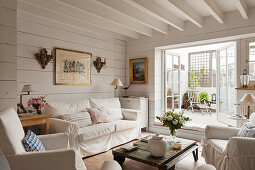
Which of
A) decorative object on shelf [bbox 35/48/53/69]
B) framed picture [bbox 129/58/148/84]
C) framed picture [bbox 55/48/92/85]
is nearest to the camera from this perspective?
decorative object on shelf [bbox 35/48/53/69]

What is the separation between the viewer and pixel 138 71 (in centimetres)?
491

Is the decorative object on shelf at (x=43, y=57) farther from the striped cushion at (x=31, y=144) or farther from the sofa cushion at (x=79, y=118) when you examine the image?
the striped cushion at (x=31, y=144)

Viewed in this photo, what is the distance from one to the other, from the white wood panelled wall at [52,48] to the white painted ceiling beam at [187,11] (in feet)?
7.14

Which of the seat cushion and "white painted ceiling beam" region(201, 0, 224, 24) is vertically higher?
"white painted ceiling beam" region(201, 0, 224, 24)

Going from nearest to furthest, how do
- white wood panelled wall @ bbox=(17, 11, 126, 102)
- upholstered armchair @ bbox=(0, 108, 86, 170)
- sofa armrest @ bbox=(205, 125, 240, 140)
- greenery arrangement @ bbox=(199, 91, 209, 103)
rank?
upholstered armchair @ bbox=(0, 108, 86, 170) < sofa armrest @ bbox=(205, 125, 240, 140) < white wood panelled wall @ bbox=(17, 11, 126, 102) < greenery arrangement @ bbox=(199, 91, 209, 103)

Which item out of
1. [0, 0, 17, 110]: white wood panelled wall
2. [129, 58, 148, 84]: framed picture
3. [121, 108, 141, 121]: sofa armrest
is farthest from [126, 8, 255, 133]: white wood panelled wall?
[0, 0, 17, 110]: white wood panelled wall

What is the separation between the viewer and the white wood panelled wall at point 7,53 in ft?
7.27

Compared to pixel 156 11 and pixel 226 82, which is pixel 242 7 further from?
pixel 226 82

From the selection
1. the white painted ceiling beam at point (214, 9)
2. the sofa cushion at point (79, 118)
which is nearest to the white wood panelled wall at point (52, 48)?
the sofa cushion at point (79, 118)

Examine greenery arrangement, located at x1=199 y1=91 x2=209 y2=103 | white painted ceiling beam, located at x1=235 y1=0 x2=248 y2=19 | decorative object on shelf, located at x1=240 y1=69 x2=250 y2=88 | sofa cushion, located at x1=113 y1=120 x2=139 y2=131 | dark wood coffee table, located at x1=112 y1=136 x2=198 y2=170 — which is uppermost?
white painted ceiling beam, located at x1=235 y1=0 x2=248 y2=19

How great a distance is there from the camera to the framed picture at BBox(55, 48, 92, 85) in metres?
3.70

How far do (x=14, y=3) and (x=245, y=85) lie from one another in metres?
4.07

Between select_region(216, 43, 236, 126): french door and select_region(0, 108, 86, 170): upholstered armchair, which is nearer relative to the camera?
select_region(0, 108, 86, 170): upholstered armchair

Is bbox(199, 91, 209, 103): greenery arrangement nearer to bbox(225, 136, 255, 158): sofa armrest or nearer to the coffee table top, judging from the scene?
the coffee table top
